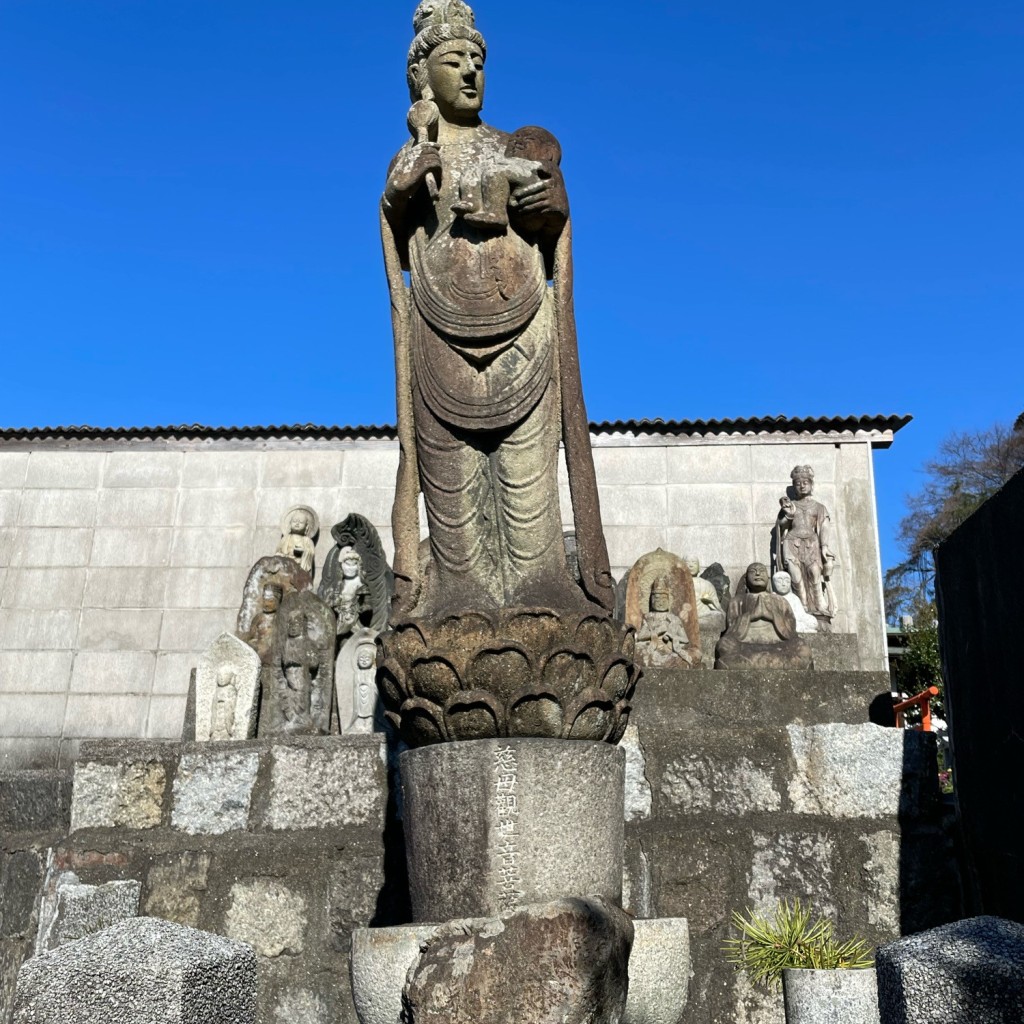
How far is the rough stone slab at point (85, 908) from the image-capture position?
527 cm

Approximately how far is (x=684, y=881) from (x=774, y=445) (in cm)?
1074

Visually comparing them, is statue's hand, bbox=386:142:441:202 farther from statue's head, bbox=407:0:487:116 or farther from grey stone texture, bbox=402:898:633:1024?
grey stone texture, bbox=402:898:633:1024

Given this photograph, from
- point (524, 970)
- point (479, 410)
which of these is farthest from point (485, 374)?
point (524, 970)

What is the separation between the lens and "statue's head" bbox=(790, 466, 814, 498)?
14219 mm

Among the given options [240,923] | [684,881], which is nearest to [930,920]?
[684,881]

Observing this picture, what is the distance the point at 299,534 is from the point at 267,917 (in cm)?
992

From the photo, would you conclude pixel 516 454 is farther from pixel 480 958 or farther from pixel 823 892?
pixel 823 892

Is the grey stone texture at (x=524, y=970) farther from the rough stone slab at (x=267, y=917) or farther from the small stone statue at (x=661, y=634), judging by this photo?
the small stone statue at (x=661, y=634)

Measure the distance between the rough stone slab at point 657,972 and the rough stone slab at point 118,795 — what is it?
2828 millimetres

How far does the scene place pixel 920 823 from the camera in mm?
5391

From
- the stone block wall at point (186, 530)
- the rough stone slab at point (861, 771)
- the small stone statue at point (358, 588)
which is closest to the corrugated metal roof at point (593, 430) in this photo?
the stone block wall at point (186, 530)

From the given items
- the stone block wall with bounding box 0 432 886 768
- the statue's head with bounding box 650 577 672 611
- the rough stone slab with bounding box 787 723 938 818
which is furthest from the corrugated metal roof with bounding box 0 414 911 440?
the rough stone slab with bounding box 787 723 938 818

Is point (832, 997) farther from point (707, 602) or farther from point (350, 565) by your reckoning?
point (350, 565)

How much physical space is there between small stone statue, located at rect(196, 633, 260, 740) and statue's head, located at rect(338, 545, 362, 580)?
429 cm
